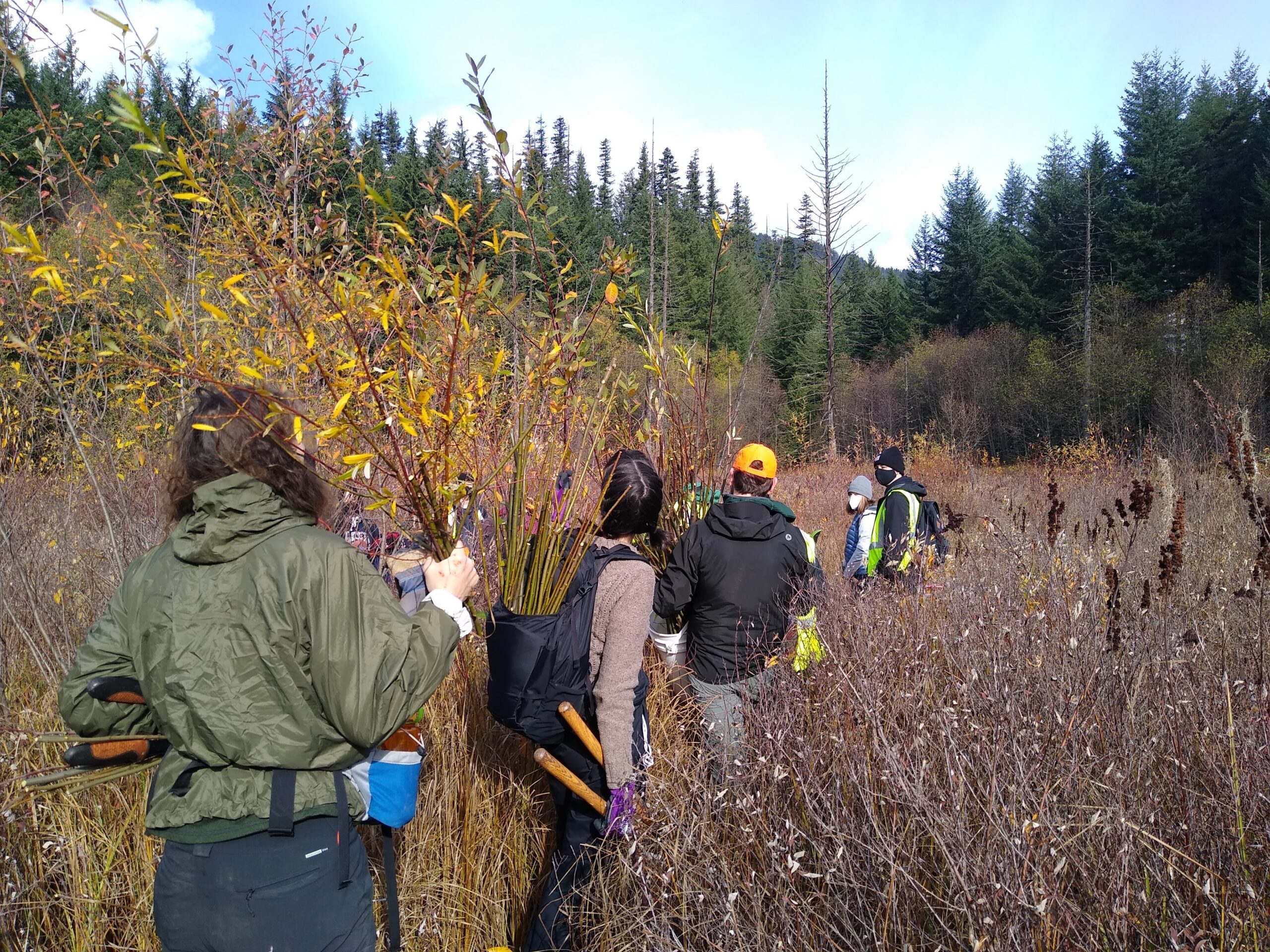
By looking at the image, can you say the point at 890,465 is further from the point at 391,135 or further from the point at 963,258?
the point at 963,258

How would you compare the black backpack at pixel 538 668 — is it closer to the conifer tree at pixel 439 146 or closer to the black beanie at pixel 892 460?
the conifer tree at pixel 439 146

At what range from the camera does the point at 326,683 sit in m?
1.49

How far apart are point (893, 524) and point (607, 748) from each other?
3.02m

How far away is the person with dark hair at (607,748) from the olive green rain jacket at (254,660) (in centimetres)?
80

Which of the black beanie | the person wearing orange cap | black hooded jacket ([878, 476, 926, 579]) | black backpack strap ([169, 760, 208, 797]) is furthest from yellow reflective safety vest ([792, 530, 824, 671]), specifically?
the black beanie

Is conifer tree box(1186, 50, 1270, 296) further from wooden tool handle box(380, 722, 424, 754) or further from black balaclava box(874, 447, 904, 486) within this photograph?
wooden tool handle box(380, 722, 424, 754)

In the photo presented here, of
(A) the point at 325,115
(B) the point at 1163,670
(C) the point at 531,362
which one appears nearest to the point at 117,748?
(C) the point at 531,362

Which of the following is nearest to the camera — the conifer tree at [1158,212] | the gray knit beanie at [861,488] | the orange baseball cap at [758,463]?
the orange baseball cap at [758,463]

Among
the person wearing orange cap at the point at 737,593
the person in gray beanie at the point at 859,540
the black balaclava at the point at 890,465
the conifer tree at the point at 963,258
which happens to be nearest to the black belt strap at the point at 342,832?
the person wearing orange cap at the point at 737,593

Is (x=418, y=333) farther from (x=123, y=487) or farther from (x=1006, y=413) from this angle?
(x=1006, y=413)

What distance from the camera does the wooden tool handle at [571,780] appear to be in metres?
2.12

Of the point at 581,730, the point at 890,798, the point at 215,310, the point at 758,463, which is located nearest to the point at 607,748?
the point at 581,730

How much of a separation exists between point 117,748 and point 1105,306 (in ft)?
108

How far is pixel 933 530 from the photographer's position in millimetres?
4926
